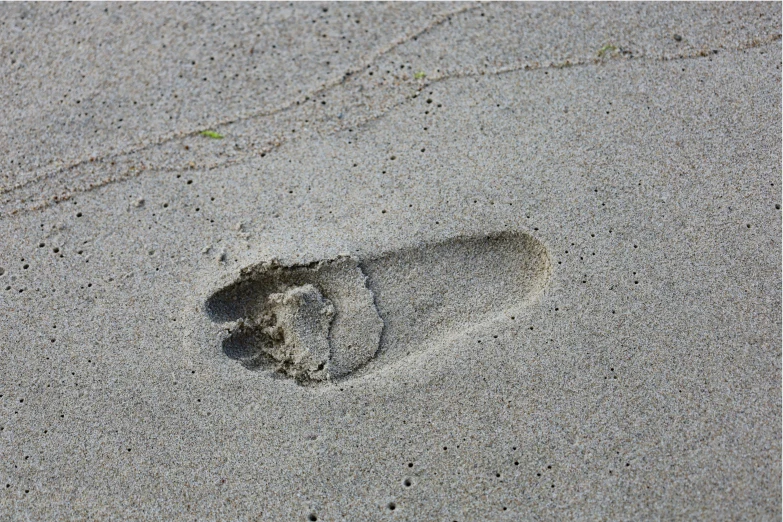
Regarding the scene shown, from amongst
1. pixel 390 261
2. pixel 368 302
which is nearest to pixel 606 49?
pixel 390 261

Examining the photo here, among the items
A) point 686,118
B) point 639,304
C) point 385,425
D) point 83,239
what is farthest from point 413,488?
point 686,118

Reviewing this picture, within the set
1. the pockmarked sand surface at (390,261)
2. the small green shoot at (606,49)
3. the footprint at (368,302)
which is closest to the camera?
the pockmarked sand surface at (390,261)

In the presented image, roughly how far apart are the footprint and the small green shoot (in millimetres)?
778

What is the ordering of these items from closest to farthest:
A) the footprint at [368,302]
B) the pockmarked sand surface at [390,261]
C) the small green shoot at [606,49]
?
1. the pockmarked sand surface at [390,261]
2. the footprint at [368,302]
3. the small green shoot at [606,49]

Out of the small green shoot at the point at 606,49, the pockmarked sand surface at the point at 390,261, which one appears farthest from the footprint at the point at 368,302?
the small green shoot at the point at 606,49

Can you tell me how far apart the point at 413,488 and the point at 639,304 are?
2.80ft

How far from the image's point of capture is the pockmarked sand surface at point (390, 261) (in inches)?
80.1

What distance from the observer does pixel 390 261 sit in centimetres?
230

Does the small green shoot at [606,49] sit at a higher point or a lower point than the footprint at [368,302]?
higher

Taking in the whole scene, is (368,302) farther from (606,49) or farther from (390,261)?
(606,49)

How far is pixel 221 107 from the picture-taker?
256 cm

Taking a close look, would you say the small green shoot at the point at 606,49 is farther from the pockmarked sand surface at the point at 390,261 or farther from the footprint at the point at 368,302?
the footprint at the point at 368,302

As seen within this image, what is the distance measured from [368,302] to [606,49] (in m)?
1.25

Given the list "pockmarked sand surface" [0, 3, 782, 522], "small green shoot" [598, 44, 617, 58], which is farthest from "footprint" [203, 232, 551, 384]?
"small green shoot" [598, 44, 617, 58]
